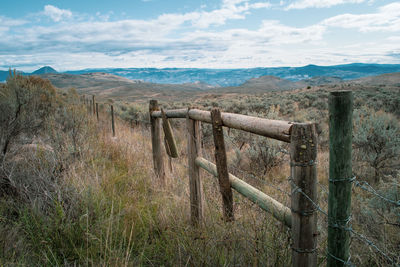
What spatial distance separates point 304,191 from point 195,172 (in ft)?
6.02

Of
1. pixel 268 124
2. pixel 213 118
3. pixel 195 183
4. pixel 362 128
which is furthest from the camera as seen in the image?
pixel 362 128

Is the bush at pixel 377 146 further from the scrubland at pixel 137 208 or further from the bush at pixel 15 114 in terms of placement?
the bush at pixel 15 114

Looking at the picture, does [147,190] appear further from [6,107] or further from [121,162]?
[6,107]

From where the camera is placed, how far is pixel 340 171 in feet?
5.38

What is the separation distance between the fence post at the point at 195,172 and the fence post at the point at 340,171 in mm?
1727

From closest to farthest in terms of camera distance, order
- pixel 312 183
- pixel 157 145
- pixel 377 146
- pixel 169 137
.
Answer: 1. pixel 312 183
2. pixel 169 137
3. pixel 157 145
4. pixel 377 146

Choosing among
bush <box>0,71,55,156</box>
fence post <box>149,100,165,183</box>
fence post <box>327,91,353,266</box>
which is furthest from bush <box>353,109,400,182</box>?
bush <box>0,71,55,156</box>

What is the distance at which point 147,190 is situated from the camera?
4.28m

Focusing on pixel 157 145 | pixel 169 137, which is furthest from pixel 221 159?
pixel 157 145

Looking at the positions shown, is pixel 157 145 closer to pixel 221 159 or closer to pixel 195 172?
pixel 195 172

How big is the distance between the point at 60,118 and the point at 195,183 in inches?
249

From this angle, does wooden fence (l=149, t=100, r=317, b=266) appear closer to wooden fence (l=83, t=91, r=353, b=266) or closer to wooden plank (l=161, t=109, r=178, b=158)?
wooden fence (l=83, t=91, r=353, b=266)

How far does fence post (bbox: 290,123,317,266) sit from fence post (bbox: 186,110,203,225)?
1636mm

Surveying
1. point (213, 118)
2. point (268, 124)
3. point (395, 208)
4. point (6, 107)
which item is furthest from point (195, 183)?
point (6, 107)
